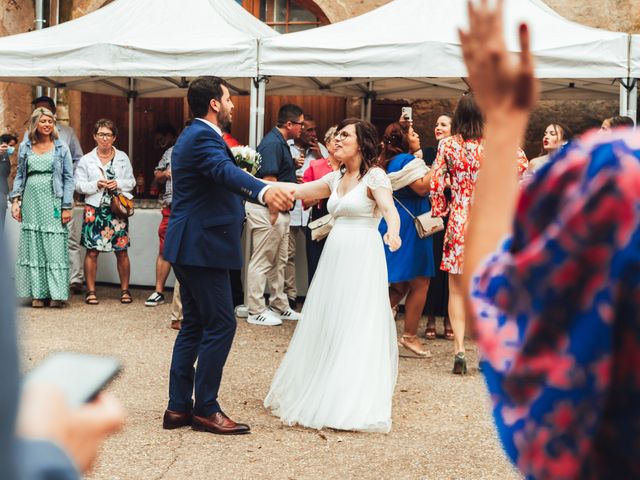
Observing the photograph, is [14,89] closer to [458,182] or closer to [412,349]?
[412,349]

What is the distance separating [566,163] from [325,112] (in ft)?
41.1

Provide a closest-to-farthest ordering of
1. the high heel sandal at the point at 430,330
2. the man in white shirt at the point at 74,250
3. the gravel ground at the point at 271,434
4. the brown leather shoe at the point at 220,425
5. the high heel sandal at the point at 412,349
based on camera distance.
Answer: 1. the gravel ground at the point at 271,434
2. the brown leather shoe at the point at 220,425
3. the high heel sandal at the point at 412,349
4. the high heel sandal at the point at 430,330
5. the man in white shirt at the point at 74,250

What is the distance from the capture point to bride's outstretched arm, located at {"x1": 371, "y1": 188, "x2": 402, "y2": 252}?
6062 mm

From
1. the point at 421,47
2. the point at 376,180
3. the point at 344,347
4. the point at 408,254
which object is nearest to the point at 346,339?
the point at 344,347

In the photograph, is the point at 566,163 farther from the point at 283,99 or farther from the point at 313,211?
the point at 283,99

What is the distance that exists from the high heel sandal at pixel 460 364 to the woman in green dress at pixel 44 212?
171 inches

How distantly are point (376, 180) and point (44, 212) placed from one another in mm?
4739

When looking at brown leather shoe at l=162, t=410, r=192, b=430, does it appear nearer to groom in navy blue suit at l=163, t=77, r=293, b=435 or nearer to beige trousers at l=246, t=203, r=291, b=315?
groom in navy blue suit at l=163, t=77, r=293, b=435

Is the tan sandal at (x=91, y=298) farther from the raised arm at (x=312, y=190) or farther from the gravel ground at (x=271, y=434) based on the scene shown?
the raised arm at (x=312, y=190)

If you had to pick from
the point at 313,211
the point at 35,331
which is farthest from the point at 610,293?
the point at 313,211

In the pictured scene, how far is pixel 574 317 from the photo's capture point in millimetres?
1139

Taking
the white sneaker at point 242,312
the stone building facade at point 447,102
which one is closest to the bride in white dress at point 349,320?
the white sneaker at point 242,312

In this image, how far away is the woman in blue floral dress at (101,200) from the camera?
1003 centimetres

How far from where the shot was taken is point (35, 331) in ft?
27.9
